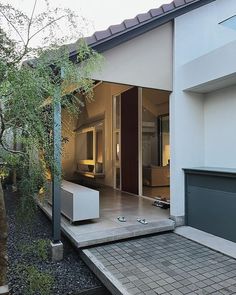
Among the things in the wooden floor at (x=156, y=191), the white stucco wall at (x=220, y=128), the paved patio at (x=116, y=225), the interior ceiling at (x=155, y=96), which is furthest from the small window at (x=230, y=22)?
the wooden floor at (x=156, y=191)

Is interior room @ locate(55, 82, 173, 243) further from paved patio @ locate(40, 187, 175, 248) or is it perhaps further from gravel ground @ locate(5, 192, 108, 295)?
gravel ground @ locate(5, 192, 108, 295)

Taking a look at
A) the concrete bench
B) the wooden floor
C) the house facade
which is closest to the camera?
the house facade

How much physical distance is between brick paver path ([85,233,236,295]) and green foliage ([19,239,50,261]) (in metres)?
0.81

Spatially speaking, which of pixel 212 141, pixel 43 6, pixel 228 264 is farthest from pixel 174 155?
pixel 43 6

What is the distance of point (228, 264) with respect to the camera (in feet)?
13.8

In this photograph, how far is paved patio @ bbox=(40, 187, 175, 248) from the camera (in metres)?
4.93

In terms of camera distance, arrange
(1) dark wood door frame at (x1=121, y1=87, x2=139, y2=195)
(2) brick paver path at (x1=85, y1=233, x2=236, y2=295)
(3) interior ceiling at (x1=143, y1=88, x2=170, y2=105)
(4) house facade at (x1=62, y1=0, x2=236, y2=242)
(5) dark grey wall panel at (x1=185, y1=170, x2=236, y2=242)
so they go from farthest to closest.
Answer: (1) dark wood door frame at (x1=121, y1=87, x2=139, y2=195) < (3) interior ceiling at (x1=143, y1=88, x2=170, y2=105) < (4) house facade at (x1=62, y1=0, x2=236, y2=242) < (5) dark grey wall panel at (x1=185, y1=170, x2=236, y2=242) < (2) brick paver path at (x1=85, y1=233, x2=236, y2=295)

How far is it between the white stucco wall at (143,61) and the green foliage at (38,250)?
3132 millimetres

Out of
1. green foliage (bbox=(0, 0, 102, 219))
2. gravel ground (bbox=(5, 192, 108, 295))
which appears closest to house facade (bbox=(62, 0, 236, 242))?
green foliage (bbox=(0, 0, 102, 219))

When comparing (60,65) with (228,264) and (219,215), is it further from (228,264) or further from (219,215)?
(219,215)

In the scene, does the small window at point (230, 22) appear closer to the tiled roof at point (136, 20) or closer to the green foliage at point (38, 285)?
the tiled roof at point (136, 20)

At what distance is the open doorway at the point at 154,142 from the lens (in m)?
9.50

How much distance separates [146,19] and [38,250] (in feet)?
15.7

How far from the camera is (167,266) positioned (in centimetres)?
413
